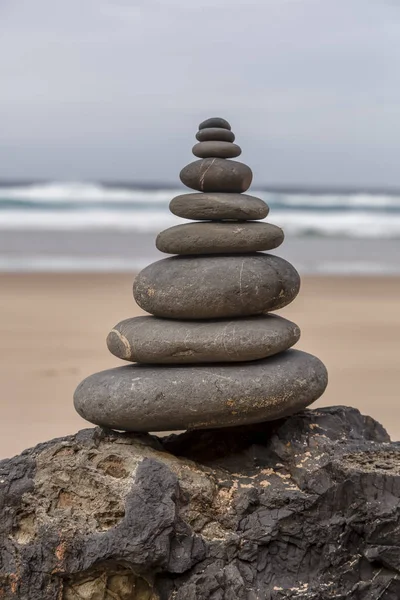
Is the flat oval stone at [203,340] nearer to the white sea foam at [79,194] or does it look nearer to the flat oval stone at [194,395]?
→ the flat oval stone at [194,395]

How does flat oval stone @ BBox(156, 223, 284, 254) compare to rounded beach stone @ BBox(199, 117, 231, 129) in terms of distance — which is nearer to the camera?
flat oval stone @ BBox(156, 223, 284, 254)

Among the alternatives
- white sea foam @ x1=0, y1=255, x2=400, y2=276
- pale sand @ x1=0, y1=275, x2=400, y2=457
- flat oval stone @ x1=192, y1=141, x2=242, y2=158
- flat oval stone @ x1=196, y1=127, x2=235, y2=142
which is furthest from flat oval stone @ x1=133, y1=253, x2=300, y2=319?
white sea foam @ x1=0, y1=255, x2=400, y2=276

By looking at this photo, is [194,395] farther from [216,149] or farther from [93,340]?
[93,340]

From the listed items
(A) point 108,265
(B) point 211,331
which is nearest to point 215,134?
(B) point 211,331

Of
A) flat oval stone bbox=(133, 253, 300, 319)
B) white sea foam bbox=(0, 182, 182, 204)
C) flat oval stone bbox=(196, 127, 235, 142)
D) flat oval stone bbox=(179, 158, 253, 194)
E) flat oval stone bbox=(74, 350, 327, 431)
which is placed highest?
white sea foam bbox=(0, 182, 182, 204)

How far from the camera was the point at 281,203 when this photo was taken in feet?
108

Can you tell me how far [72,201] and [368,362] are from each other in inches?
858

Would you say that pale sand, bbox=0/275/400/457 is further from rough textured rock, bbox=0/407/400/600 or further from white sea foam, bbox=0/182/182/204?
white sea foam, bbox=0/182/182/204

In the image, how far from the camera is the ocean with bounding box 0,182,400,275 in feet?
66.4

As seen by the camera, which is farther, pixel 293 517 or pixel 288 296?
pixel 288 296

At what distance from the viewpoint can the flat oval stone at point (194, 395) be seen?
15.6ft

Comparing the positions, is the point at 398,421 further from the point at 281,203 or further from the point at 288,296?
the point at 281,203

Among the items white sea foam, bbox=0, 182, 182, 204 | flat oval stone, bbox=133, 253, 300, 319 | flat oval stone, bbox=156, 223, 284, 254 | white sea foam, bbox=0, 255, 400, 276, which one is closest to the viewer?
flat oval stone, bbox=133, 253, 300, 319

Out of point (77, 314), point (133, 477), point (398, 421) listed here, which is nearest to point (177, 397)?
point (133, 477)
